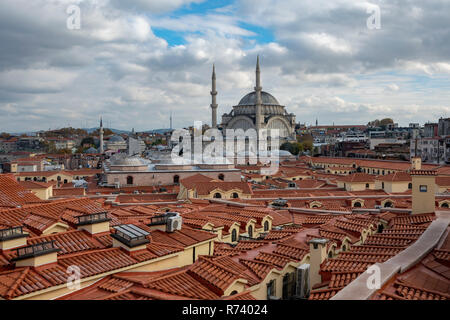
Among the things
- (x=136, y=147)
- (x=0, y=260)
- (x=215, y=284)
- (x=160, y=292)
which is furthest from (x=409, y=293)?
(x=136, y=147)

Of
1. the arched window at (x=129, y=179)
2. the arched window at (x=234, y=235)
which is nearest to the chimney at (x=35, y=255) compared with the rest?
the arched window at (x=234, y=235)

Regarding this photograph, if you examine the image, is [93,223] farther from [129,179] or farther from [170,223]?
[129,179]

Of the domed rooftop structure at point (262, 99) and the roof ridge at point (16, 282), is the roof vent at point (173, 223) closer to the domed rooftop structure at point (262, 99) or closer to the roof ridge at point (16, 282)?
the roof ridge at point (16, 282)

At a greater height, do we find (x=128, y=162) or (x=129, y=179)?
(x=128, y=162)

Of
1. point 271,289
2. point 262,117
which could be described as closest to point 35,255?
point 271,289
